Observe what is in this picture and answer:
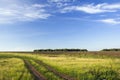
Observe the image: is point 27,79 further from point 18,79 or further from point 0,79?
point 0,79

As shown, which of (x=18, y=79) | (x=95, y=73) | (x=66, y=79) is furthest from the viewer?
(x=95, y=73)

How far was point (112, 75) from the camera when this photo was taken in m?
29.8

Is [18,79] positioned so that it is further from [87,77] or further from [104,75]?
[104,75]

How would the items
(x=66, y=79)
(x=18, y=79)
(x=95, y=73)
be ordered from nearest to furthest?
(x=66, y=79) → (x=18, y=79) → (x=95, y=73)

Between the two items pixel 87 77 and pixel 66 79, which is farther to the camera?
pixel 87 77

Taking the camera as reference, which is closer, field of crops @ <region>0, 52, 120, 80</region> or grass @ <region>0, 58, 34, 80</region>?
field of crops @ <region>0, 52, 120, 80</region>

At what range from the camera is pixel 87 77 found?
29.0m

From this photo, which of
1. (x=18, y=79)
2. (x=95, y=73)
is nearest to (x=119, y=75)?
(x=95, y=73)

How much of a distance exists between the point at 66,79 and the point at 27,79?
3965 mm

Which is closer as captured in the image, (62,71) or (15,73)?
(15,73)

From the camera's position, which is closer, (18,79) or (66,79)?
(66,79)

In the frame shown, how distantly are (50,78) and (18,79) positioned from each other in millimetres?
3109

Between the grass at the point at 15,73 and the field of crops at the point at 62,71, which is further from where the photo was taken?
the grass at the point at 15,73

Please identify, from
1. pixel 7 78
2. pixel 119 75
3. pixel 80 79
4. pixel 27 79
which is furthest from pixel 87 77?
pixel 7 78
